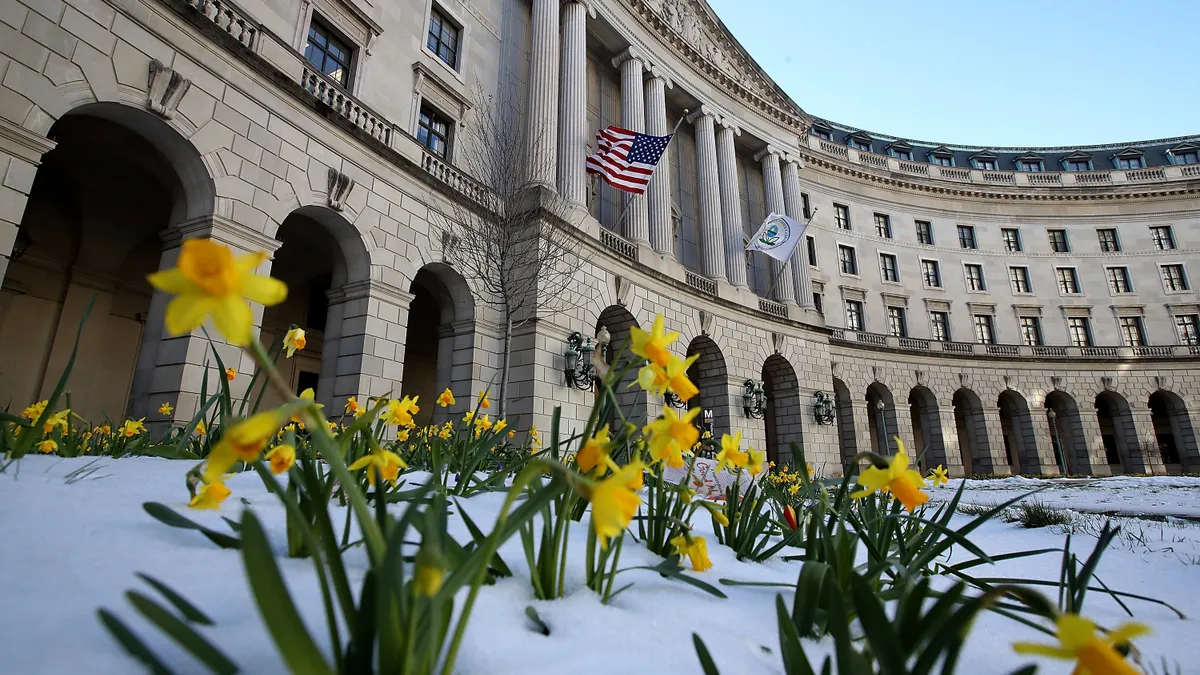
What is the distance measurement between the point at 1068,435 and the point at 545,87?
33917mm

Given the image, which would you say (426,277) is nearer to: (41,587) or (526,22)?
(526,22)

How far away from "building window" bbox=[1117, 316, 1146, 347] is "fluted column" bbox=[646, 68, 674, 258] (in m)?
30.5

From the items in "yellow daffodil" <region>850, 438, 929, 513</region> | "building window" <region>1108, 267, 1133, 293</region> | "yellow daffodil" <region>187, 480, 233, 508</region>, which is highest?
"building window" <region>1108, 267, 1133, 293</region>

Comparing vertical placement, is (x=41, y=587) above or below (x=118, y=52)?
below

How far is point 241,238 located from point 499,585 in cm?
924

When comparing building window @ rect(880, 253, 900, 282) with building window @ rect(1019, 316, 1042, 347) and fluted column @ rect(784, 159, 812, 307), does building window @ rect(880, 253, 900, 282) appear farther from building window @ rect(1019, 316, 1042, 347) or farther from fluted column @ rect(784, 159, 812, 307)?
fluted column @ rect(784, 159, 812, 307)

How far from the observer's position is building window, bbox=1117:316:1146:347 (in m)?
29.8

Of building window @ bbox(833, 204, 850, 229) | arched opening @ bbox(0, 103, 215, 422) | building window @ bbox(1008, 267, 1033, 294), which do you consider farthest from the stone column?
building window @ bbox(1008, 267, 1033, 294)

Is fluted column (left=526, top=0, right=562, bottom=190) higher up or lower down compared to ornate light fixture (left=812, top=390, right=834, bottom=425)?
higher up

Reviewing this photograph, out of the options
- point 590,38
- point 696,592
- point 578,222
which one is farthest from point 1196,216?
point 696,592

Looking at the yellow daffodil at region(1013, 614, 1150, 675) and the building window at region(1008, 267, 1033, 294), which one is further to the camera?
the building window at region(1008, 267, 1033, 294)

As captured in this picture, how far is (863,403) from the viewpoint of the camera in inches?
1018

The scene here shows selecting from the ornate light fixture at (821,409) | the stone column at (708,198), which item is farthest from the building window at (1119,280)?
the stone column at (708,198)

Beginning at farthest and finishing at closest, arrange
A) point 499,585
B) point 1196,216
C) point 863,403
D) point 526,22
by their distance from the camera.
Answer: point 1196,216, point 863,403, point 526,22, point 499,585
